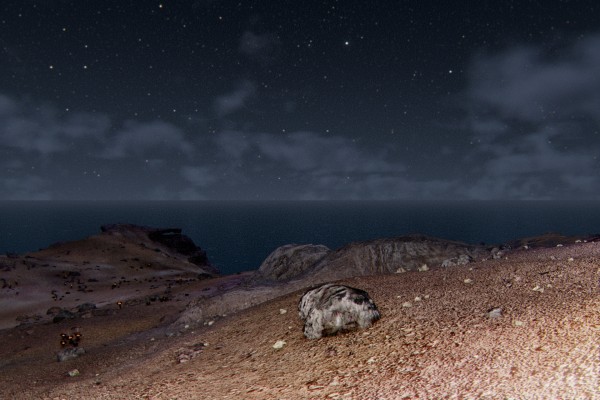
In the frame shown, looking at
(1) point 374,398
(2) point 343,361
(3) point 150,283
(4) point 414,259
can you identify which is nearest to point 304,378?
(2) point 343,361

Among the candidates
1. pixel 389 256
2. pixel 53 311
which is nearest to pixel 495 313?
pixel 389 256

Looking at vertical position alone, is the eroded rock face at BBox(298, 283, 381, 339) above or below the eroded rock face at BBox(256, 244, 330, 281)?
above

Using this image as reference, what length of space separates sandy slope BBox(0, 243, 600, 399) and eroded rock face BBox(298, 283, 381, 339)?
28 centimetres

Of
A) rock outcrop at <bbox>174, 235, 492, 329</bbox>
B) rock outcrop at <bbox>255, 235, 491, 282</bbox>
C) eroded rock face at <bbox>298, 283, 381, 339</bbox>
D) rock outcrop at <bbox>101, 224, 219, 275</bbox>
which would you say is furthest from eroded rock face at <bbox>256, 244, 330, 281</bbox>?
rock outcrop at <bbox>101, 224, 219, 275</bbox>

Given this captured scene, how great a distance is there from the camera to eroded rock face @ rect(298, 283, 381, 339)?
871 cm

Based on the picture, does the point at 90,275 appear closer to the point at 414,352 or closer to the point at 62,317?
the point at 62,317

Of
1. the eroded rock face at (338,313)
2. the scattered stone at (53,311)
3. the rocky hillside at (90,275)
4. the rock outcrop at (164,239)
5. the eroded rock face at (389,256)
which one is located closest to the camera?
the eroded rock face at (338,313)

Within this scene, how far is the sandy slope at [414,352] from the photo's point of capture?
562 cm

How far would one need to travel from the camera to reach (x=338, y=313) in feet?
29.0

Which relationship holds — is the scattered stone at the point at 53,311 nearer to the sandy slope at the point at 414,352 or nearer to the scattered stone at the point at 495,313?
the sandy slope at the point at 414,352

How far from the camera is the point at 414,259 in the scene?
2853cm

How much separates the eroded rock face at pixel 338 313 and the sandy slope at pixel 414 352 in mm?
278

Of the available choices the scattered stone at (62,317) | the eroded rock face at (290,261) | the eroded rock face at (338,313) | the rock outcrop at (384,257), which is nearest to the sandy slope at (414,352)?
the eroded rock face at (338,313)

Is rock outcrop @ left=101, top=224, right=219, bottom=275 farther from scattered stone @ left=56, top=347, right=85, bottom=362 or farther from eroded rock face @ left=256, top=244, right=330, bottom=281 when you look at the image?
scattered stone @ left=56, top=347, right=85, bottom=362
